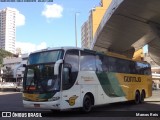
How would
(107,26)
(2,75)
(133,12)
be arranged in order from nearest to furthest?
(133,12) → (107,26) → (2,75)

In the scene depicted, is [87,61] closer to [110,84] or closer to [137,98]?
[110,84]

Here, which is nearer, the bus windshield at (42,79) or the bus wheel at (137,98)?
the bus windshield at (42,79)

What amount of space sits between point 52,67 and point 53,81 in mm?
587

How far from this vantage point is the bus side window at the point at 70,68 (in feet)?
46.5

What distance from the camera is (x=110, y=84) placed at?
18031 mm

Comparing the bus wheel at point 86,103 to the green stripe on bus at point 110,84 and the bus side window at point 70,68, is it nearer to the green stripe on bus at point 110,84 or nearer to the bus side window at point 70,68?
the bus side window at point 70,68

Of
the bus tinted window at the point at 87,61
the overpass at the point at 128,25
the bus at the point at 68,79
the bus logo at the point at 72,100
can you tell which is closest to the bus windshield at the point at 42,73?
the bus at the point at 68,79

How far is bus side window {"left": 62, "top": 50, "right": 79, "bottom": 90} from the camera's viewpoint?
14180mm

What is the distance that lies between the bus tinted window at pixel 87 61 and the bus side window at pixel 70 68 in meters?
0.42

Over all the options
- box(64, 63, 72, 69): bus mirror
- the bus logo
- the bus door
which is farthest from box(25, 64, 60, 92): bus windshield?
the bus logo

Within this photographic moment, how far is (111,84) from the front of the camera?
18.1 metres

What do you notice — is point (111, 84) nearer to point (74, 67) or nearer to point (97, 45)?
point (74, 67)

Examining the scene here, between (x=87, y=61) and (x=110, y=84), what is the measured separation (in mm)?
2750

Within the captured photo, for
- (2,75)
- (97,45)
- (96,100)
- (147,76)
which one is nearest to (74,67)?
(96,100)
